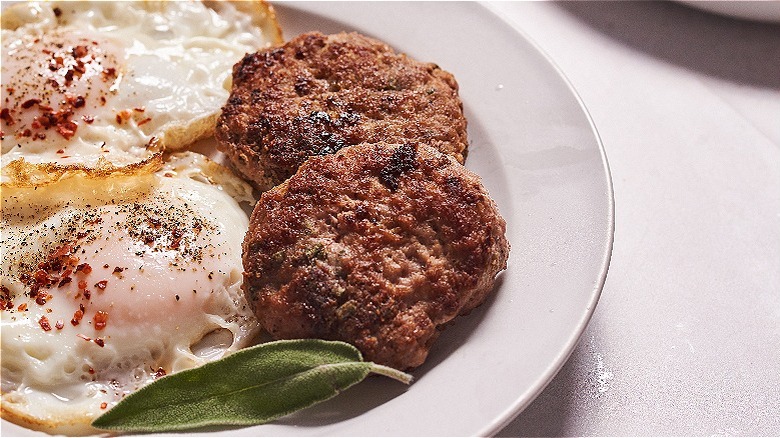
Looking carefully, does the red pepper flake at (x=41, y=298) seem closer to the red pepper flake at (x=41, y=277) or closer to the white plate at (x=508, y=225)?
the red pepper flake at (x=41, y=277)

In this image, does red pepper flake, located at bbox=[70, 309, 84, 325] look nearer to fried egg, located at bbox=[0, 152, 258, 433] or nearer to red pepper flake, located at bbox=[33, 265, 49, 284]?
fried egg, located at bbox=[0, 152, 258, 433]

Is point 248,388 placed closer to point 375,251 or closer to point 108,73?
point 375,251

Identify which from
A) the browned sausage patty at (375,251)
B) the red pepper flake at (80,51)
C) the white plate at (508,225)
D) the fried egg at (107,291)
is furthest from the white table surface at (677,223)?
the red pepper flake at (80,51)

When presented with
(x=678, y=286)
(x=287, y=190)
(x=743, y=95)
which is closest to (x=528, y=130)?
(x=678, y=286)

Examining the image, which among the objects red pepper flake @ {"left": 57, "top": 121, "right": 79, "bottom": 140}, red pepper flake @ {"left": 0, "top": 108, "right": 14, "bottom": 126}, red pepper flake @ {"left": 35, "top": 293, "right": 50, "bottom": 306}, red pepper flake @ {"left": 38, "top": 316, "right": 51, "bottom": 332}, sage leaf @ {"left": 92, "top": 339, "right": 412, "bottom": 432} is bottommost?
red pepper flake @ {"left": 38, "top": 316, "right": 51, "bottom": 332}

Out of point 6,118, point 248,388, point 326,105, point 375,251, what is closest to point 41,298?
point 248,388

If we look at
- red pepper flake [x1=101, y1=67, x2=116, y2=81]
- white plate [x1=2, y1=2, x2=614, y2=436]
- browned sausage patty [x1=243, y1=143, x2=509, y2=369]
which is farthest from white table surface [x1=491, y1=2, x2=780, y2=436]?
red pepper flake [x1=101, y1=67, x2=116, y2=81]
